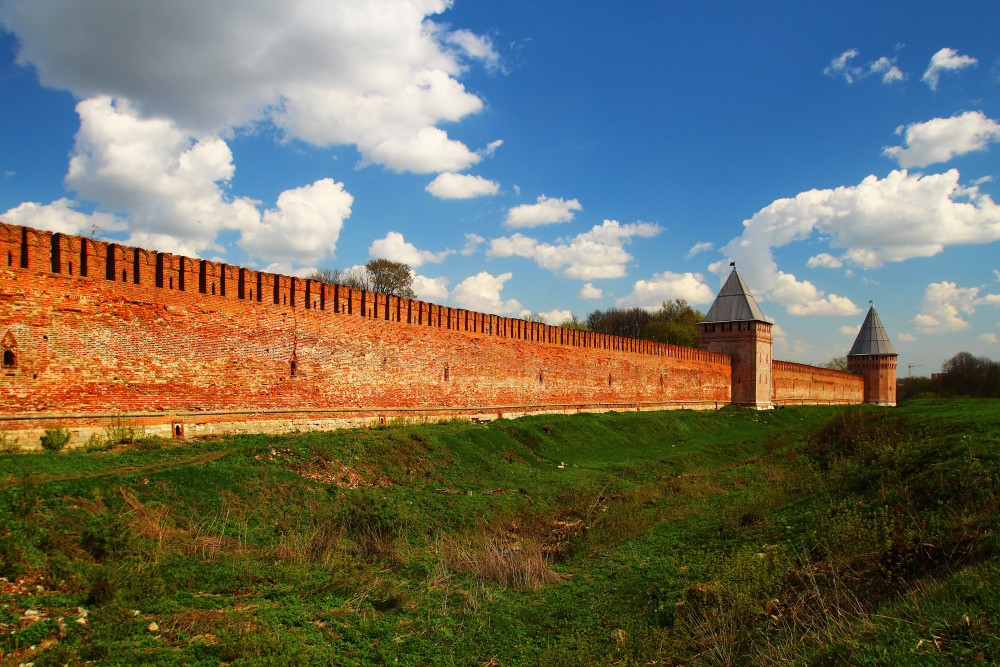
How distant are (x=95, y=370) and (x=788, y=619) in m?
9.18

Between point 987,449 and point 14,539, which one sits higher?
point 987,449

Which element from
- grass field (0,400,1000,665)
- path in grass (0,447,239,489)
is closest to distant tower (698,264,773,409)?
grass field (0,400,1000,665)

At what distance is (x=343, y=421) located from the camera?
1164cm

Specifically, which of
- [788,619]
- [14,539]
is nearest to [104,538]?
[14,539]

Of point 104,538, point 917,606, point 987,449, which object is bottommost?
point 104,538

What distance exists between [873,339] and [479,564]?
153 feet

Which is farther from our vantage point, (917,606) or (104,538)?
(104,538)

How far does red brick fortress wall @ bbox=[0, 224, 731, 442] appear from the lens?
7.64 meters

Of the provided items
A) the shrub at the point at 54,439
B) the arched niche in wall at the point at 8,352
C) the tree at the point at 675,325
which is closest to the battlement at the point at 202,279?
the arched niche in wall at the point at 8,352

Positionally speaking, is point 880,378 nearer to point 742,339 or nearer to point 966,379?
point 966,379

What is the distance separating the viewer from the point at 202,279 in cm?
967

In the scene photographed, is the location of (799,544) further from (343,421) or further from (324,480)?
(343,421)

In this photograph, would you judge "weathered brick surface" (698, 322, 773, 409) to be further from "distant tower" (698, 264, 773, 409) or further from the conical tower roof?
the conical tower roof

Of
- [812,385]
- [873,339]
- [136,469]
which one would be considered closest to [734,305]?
[812,385]
